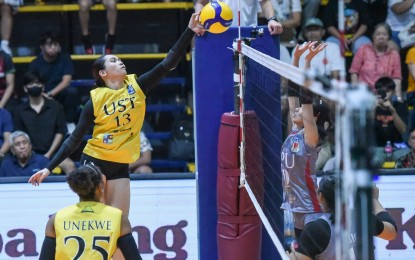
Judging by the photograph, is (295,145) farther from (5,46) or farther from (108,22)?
(5,46)

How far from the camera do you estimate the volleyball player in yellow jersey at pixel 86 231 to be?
18.0 ft

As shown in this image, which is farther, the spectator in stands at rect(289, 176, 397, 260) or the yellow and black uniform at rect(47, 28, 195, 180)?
the yellow and black uniform at rect(47, 28, 195, 180)

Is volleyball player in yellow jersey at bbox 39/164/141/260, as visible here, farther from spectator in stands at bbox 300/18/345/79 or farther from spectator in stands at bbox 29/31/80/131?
spectator in stands at bbox 29/31/80/131

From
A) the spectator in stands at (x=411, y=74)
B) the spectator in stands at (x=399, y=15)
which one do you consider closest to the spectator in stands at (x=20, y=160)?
the spectator in stands at (x=411, y=74)

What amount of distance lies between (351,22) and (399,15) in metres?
0.64

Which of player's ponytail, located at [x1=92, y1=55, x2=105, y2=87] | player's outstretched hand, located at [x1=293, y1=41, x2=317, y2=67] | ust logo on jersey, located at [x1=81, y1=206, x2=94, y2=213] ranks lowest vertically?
ust logo on jersey, located at [x1=81, y1=206, x2=94, y2=213]

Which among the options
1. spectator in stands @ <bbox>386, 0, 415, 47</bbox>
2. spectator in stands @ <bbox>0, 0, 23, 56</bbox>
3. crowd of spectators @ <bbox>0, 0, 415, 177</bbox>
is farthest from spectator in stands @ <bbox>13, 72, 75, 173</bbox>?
spectator in stands @ <bbox>386, 0, 415, 47</bbox>

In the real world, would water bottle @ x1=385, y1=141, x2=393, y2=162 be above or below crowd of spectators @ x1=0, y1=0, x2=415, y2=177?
below

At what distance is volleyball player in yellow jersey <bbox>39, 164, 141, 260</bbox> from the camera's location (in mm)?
5473

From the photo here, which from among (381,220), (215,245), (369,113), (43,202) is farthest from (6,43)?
(369,113)

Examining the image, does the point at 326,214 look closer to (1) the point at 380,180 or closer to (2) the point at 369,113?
(2) the point at 369,113

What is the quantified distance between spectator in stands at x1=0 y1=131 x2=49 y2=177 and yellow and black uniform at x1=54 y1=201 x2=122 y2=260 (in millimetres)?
4558

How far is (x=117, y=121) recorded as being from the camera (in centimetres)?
697

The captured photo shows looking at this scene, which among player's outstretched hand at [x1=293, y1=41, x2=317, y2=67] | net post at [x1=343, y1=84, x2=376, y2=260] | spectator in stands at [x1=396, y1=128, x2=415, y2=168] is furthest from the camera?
spectator in stands at [x1=396, y1=128, x2=415, y2=168]
